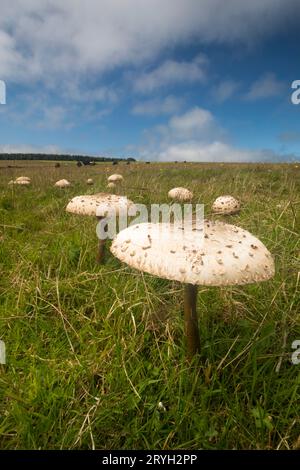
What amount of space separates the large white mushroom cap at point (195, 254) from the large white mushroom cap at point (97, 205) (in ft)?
6.26

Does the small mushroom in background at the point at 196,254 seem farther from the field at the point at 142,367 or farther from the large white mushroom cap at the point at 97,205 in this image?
the large white mushroom cap at the point at 97,205

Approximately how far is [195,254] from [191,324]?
31.8 inches

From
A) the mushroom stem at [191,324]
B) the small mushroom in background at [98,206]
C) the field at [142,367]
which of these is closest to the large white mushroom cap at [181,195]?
the small mushroom in background at [98,206]

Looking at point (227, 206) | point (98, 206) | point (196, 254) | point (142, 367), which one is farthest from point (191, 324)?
point (227, 206)

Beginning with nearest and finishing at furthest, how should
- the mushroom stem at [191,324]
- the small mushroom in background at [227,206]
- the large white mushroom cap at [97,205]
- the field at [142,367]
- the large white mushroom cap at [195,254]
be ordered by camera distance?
the large white mushroom cap at [195,254], the field at [142,367], the mushroom stem at [191,324], the large white mushroom cap at [97,205], the small mushroom in background at [227,206]

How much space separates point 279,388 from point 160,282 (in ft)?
5.69

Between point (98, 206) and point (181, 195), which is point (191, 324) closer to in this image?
point (98, 206)

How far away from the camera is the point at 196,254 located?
1994 millimetres

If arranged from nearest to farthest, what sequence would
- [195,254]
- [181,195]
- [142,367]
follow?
1. [195,254]
2. [142,367]
3. [181,195]

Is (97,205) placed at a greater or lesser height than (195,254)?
greater

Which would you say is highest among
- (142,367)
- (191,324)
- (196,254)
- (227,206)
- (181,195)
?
(181,195)

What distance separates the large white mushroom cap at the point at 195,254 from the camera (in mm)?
1929

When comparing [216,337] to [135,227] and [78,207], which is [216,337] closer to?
[135,227]

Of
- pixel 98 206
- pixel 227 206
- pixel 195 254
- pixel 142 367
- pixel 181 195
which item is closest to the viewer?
pixel 195 254
